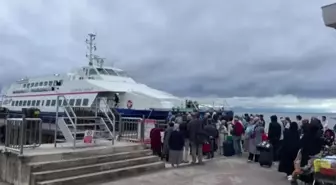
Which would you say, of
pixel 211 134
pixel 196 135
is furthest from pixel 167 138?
pixel 211 134

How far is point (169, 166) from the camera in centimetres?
1072

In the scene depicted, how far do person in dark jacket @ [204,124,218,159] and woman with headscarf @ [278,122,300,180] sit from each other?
120 inches

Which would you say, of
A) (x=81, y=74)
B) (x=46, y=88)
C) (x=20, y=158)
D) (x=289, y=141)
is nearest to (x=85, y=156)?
(x=20, y=158)

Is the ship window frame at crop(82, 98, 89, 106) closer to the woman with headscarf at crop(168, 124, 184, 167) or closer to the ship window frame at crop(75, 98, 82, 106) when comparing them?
the ship window frame at crop(75, 98, 82, 106)

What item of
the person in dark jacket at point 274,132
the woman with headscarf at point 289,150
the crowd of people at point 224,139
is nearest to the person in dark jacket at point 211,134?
the crowd of people at point 224,139

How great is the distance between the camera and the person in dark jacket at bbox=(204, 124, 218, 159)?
11562 millimetres

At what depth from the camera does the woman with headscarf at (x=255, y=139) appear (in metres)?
11.2

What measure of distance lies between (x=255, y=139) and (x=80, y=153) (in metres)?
5.53

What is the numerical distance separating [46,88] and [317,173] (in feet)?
81.8

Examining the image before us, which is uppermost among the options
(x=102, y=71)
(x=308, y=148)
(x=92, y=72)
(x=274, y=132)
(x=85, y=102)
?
(x=102, y=71)

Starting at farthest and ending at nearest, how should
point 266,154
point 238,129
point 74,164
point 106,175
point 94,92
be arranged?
point 94,92 < point 238,129 < point 266,154 < point 106,175 < point 74,164

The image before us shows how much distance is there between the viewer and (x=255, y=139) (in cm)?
1121

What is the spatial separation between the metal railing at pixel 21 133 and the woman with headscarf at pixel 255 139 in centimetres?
647

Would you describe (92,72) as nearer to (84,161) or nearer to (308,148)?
(84,161)
